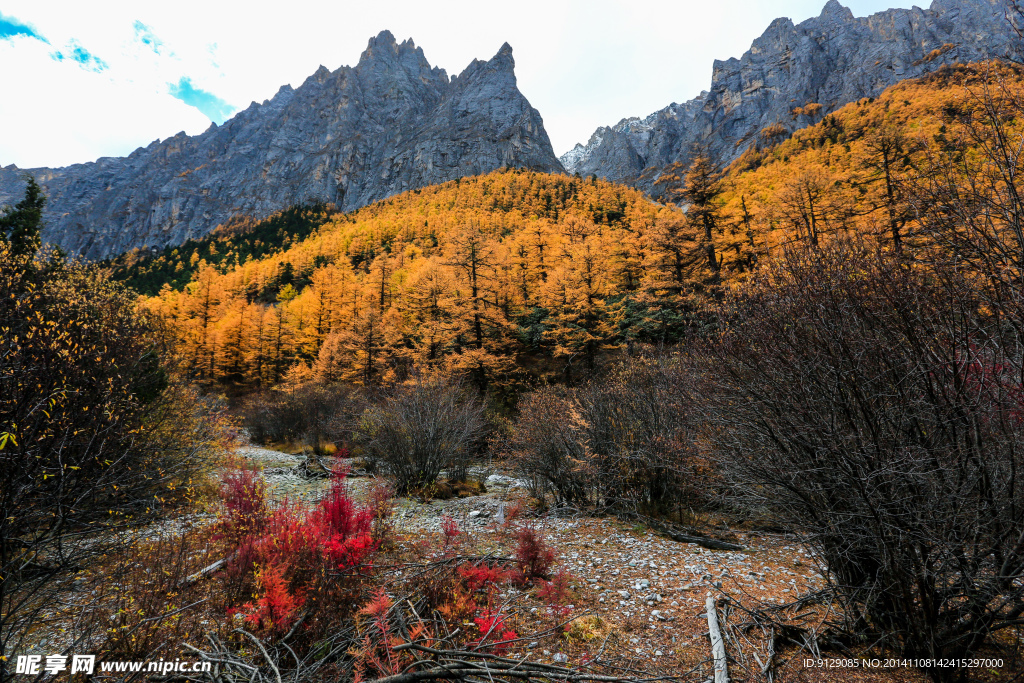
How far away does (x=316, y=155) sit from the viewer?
104438mm

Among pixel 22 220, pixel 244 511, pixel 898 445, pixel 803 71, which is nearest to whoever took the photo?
pixel 898 445

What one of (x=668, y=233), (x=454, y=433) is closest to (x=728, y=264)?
(x=668, y=233)

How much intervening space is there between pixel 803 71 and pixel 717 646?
11065 centimetres

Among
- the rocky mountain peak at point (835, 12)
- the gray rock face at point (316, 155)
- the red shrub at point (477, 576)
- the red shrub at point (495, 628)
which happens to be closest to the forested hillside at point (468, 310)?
the red shrub at point (477, 576)

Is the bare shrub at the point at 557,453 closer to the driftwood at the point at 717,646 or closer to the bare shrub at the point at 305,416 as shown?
the driftwood at the point at 717,646

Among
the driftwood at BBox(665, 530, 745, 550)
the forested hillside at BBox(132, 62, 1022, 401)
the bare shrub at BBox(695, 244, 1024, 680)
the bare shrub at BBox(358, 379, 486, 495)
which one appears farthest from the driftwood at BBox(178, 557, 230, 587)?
the forested hillside at BBox(132, 62, 1022, 401)

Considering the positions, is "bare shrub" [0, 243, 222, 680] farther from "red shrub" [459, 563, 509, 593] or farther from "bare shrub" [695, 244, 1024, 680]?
"bare shrub" [695, 244, 1024, 680]

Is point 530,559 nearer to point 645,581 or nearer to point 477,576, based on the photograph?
point 477,576

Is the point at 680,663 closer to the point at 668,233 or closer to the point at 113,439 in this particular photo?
the point at 113,439

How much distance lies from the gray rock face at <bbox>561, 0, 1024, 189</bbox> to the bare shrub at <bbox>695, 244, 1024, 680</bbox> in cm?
8342

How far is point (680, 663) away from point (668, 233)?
1930 cm

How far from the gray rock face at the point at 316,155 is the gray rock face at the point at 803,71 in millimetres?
34641

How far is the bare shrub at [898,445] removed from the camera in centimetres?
257

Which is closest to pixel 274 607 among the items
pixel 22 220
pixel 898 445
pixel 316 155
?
pixel 898 445
